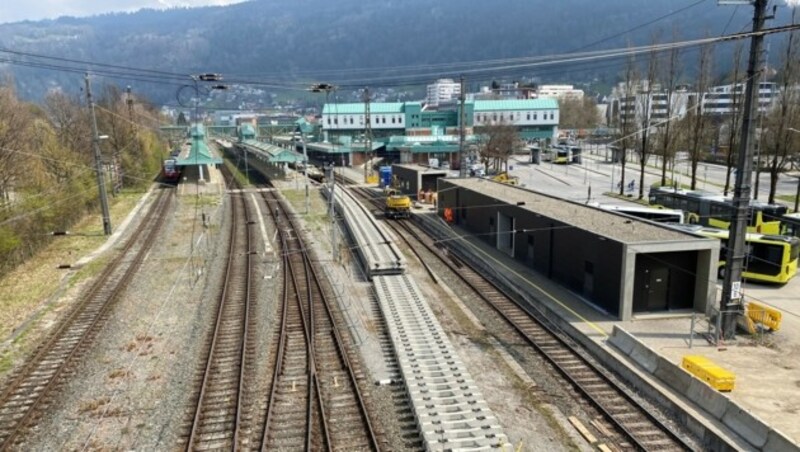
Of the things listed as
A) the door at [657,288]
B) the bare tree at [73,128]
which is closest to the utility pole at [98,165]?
the bare tree at [73,128]

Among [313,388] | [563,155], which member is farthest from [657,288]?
[563,155]

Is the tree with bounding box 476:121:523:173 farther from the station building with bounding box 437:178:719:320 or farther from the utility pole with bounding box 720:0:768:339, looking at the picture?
the utility pole with bounding box 720:0:768:339

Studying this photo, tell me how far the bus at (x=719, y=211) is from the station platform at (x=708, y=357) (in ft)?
18.6

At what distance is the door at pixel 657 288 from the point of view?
18375 millimetres

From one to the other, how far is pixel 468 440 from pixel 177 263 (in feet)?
64.7

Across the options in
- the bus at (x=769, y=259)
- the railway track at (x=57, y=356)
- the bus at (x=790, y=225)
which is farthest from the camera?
the bus at (x=790, y=225)

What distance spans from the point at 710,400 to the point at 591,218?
11161 mm

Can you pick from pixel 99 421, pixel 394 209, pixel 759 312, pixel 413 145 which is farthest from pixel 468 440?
pixel 413 145

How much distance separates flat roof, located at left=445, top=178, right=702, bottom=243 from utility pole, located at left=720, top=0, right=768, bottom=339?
1.99 meters

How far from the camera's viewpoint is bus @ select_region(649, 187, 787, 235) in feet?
89.0

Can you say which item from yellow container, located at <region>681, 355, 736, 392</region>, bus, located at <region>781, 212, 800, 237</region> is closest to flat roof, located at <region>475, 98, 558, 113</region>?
bus, located at <region>781, 212, 800, 237</region>

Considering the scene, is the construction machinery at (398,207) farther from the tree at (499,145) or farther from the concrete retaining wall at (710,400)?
the tree at (499,145)

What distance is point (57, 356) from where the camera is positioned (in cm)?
1558

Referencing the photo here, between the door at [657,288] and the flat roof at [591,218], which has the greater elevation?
the flat roof at [591,218]
